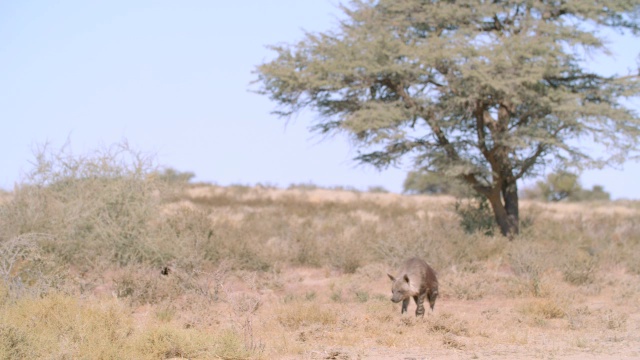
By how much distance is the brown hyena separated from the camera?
11539 millimetres

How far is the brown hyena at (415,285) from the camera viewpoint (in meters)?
11.5

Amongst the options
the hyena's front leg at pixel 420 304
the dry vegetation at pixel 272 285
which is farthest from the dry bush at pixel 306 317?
the hyena's front leg at pixel 420 304

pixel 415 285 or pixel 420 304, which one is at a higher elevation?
pixel 415 285

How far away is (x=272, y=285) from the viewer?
15305 millimetres

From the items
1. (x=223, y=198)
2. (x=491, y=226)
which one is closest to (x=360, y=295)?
(x=491, y=226)

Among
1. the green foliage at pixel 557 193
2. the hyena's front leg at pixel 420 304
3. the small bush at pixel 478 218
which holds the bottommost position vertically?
the hyena's front leg at pixel 420 304

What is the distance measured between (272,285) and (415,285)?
441cm

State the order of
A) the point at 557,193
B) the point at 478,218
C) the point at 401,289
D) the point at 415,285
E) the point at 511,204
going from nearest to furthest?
the point at 401,289 → the point at 415,285 → the point at 511,204 → the point at 478,218 → the point at 557,193

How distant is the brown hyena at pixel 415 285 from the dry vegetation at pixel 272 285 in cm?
36

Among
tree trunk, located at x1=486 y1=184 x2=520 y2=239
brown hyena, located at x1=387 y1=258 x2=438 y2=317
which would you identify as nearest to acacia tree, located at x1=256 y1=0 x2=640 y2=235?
tree trunk, located at x1=486 y1=184 x2=520 y2=239

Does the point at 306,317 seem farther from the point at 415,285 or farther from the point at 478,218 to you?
the point at 478,218

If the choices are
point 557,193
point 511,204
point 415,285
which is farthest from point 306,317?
point 557,193

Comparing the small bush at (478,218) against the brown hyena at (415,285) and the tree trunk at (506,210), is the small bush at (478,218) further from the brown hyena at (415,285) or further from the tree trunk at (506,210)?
the brown hyena at (415,285)

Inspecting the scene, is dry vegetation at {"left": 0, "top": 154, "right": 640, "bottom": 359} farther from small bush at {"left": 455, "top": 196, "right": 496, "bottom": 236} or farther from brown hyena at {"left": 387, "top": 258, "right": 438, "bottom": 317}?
small bush at {"left": 455, "top": 196, "right": 496, "bottom": 236}
